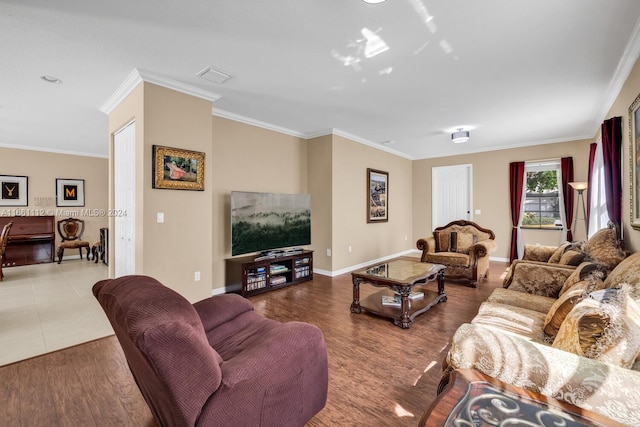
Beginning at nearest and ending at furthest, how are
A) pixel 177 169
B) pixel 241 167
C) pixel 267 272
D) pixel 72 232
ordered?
1. pixel 177 169
2. pixel 267 272
3. pixel 241 167
4. pixel 72 232

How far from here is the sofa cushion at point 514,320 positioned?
187 cm

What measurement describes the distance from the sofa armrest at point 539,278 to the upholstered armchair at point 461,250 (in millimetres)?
1507

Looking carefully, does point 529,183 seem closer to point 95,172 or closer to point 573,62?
point 573,62

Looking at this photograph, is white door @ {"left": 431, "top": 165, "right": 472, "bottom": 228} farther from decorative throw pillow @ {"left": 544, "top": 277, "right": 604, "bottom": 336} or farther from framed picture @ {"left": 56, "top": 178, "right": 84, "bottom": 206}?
framed picture @ {"left": 56, "top": 178, "right": 84, "bottom": 206}

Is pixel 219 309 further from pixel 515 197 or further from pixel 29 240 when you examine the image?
pixel 29 240

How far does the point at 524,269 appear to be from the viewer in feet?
9.36

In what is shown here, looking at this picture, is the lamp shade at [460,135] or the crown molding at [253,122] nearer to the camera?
the crown molding at [253,122]

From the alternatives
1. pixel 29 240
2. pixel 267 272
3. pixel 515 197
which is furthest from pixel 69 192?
pixel 515 197

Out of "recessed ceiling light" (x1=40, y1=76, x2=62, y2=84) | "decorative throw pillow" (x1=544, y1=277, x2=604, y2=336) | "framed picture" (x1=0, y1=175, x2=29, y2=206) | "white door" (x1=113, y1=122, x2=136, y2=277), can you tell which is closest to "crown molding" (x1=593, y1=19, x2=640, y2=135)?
"decorative throw pillow" (x1=544, y1=277, x2=604, y2=336)

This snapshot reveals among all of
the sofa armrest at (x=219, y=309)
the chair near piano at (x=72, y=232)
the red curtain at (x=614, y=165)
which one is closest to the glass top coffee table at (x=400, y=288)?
the sofa armrest at (x=219, y=309)

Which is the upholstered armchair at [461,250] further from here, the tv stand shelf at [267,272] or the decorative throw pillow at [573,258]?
the tv stand shelf at [267,272]

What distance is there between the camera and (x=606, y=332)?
1172 millimetres

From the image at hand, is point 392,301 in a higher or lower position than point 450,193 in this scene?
lower

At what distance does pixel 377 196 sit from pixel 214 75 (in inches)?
162
